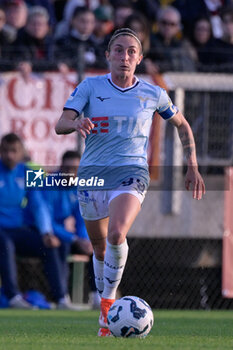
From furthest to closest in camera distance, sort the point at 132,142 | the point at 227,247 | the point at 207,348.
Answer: the point at 227,247, the point at 132,142, the point at 207,348

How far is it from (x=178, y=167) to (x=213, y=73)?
1346 millimetres

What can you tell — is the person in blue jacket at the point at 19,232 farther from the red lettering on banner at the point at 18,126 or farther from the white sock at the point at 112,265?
the white sock at the point at 112,265

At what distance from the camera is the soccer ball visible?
247 inches

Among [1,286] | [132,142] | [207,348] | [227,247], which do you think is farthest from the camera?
[227,247]

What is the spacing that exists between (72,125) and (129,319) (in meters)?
1.38

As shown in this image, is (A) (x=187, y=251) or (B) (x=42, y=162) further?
(A) (x=187, y=251)

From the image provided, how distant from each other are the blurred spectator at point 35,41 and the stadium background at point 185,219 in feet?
4.71

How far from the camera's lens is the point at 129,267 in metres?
12.3

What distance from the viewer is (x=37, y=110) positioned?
11508 millimetres

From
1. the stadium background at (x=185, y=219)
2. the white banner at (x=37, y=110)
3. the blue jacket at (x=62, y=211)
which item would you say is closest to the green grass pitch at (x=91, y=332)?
the blue jacket at (x=62, y=211)

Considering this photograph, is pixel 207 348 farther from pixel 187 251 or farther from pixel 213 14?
pixel 213 14

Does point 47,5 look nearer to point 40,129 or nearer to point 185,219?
point 40,129

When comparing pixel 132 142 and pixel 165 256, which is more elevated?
pixel 132 142

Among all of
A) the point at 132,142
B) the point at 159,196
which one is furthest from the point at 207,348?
the point at 159,196
